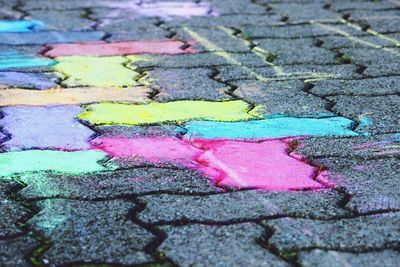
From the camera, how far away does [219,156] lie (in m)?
2.45

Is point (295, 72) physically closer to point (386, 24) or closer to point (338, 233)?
point (386, 24)

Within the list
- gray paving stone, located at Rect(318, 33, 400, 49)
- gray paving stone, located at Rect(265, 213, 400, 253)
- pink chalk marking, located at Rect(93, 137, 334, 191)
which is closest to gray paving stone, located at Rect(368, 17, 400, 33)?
gray paving stone, located at Rect(318, 33, 400, 49)

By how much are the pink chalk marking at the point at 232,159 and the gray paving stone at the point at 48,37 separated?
5.16 ft

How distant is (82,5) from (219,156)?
9.17ft

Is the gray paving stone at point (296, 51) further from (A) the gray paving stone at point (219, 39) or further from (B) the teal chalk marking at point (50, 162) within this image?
(B) the teal chalk marking at point (50, 162)

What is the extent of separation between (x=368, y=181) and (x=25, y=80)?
165 cm

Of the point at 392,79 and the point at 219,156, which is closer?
the point at 219,156

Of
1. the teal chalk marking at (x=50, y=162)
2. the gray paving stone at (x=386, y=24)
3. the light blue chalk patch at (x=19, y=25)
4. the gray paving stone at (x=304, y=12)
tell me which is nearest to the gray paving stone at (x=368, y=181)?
the teal chalk marking at (x=50, y=162)

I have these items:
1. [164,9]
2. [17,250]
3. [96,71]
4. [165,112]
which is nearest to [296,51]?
[96,71]

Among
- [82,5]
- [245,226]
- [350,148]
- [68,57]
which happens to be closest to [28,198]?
[245,226]

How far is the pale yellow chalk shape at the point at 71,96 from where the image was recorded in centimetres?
300

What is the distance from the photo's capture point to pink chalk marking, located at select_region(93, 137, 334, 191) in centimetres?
223

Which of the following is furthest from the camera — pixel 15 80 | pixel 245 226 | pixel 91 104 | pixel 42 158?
pixel 15 80

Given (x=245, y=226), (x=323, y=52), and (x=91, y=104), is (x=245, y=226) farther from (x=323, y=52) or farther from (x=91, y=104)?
(x=323, y=52)
